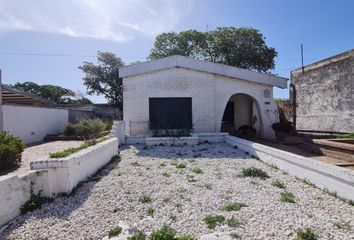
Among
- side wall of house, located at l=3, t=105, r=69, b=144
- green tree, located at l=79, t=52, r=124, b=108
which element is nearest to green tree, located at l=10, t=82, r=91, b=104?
green tree, located at l=79, t=52, r=124, b=108

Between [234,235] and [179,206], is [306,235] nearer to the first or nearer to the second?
[234,235]

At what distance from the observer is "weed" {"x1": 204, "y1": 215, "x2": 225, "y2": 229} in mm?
3552

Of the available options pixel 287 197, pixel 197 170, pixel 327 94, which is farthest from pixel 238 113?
pixel 287 197

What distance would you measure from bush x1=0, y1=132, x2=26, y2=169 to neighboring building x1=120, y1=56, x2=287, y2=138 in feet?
21.8

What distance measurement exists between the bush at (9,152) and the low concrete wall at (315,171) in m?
6.17

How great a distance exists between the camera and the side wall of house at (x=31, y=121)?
11031 mm

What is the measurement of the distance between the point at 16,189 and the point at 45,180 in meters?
0.67

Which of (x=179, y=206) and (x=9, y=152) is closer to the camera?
(x=179, y=206)

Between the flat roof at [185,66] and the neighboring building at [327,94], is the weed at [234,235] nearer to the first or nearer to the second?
the flat roof at [185,66]

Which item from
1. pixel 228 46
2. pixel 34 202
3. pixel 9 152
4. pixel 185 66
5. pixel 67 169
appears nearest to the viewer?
pixel 34 202

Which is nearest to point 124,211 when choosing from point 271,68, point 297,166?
point 297,166

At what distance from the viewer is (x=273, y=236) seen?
10.6ft

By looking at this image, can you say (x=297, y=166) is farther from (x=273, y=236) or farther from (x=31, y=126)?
(x=31, y=126)

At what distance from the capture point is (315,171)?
5.24 m
